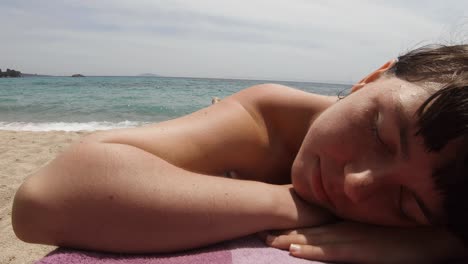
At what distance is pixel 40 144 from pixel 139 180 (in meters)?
5.51

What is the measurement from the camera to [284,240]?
3.96 ft

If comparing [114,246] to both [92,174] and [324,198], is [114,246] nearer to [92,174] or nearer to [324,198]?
[92,174]

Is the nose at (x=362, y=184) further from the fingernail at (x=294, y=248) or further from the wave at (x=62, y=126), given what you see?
the wave at (x=62, y=126)

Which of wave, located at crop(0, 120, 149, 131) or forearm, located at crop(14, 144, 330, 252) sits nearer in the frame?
forearm, located at crop(14, 144, 330, 252)

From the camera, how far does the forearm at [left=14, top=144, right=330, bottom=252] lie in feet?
3.43

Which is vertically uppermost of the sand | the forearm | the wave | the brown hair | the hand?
the brown hair

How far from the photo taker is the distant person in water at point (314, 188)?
1.07 meters

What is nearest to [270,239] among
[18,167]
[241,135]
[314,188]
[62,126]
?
[314,188]

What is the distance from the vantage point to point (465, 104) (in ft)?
3.59

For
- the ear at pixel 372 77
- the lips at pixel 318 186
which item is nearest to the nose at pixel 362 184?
the lips at pixel 318 186

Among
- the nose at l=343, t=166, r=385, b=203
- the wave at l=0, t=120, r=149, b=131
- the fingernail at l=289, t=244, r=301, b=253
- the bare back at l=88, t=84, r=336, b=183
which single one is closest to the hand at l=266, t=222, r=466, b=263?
the fingernail at l=289, t=244, r=301, b=253

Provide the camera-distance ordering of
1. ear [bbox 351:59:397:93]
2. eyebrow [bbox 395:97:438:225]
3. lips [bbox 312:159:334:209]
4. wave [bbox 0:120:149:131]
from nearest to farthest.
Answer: eyebrow [bbox 395:97:438:225] < lips [bbox 312:159:334:209] < ear [bbox 351:59:397:93] < wave [bbox 0:120:149:131]

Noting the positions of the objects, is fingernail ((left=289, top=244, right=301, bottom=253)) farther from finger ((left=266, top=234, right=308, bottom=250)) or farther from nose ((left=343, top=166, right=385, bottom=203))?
nose ((left=343, top=166, right=385, bottom=203))

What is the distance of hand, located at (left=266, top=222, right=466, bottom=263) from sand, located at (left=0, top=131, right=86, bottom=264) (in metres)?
2.15
